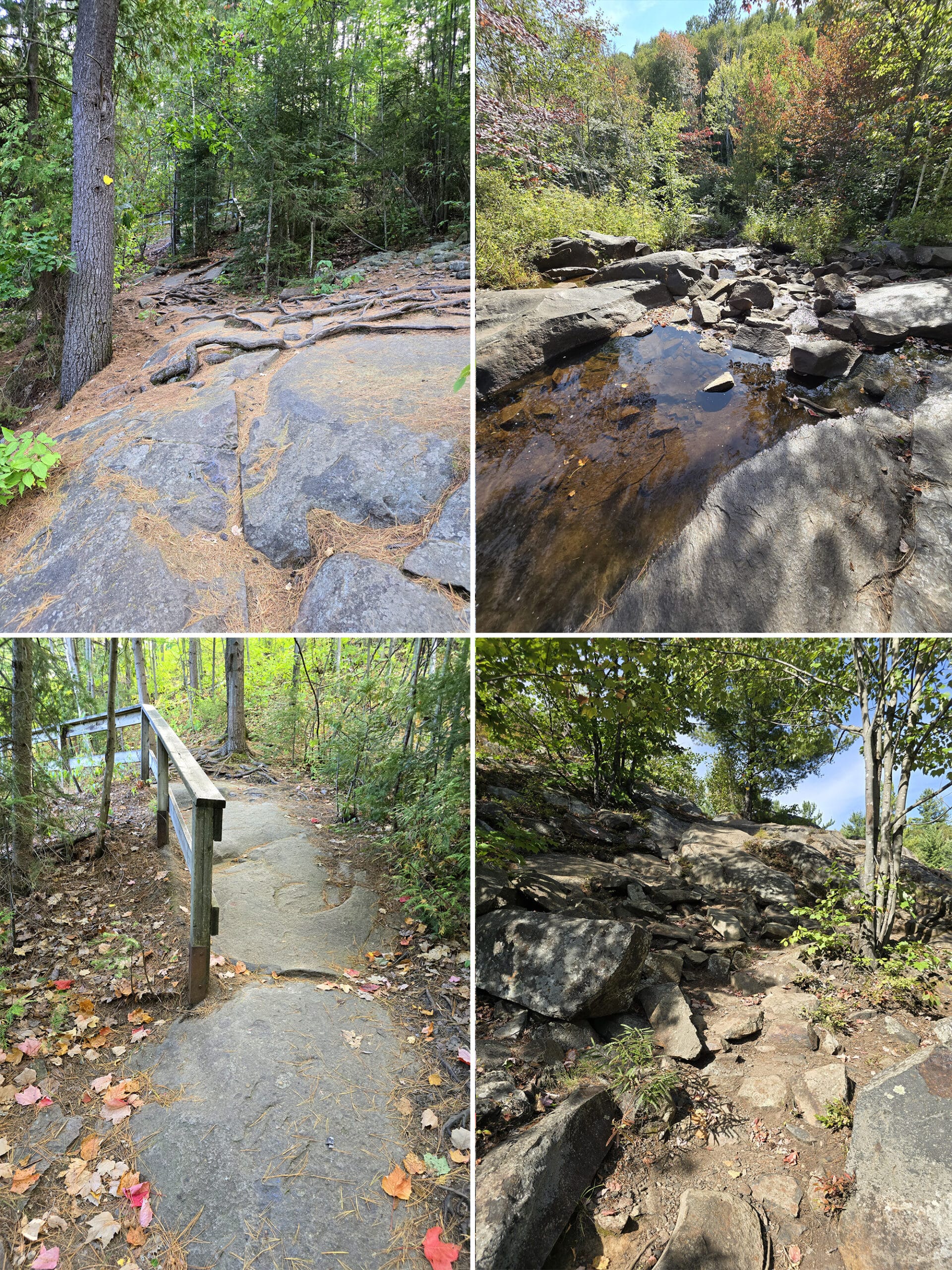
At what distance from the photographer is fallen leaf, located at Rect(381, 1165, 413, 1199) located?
2262 mm

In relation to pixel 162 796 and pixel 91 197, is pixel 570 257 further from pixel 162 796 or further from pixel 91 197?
pixel 162 796

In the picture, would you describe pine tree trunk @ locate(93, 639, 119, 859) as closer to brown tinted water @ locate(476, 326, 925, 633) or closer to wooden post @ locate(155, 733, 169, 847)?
wooden post @ locate(155, 733, 169, 847)

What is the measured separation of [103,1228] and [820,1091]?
2849mm

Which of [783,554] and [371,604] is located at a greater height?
[783,554]

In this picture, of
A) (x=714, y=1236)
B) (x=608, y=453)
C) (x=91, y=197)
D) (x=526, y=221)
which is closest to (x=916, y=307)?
(x=526, y=221)

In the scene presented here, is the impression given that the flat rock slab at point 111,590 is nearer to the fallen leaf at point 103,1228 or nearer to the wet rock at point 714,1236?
the fallen leaf at point 103,1228

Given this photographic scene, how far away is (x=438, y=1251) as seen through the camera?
2090 mm

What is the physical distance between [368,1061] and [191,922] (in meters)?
1.04

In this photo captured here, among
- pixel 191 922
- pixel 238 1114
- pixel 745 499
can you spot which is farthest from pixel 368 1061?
pixel 745 499

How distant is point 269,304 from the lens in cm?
764

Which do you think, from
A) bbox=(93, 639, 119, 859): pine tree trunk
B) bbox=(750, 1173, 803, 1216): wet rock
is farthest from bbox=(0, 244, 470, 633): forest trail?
bbox=(750, 1173, 803, 1216): wet rock

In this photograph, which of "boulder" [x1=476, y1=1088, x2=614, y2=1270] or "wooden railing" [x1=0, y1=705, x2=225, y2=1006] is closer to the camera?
"boulder" [x1=476, y1=1088, x2=614, y2=1270]

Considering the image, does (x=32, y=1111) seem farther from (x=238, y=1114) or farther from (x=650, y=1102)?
(x=650, y=1102)

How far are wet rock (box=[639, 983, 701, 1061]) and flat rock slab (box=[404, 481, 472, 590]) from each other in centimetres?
221
